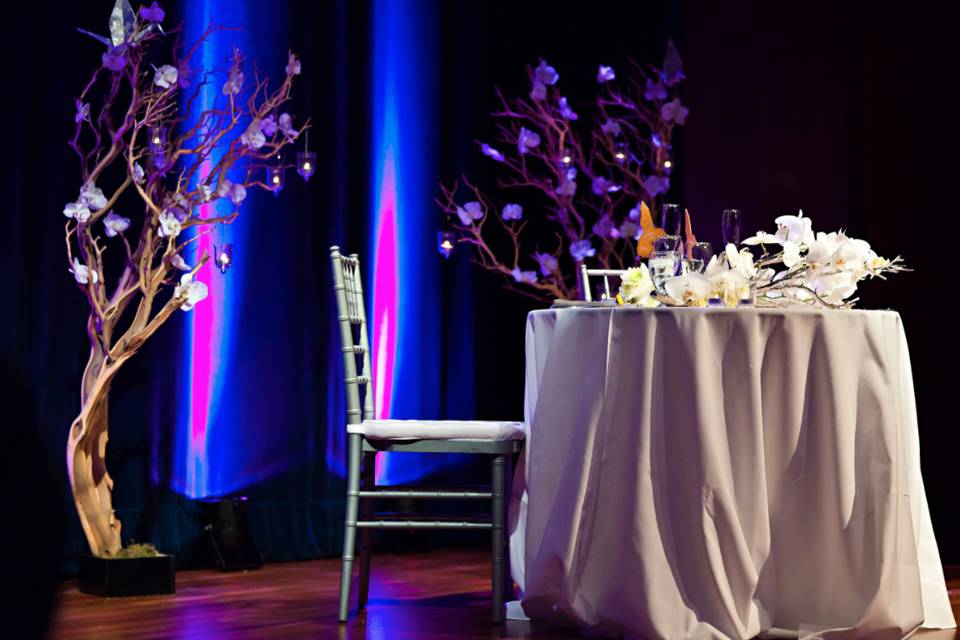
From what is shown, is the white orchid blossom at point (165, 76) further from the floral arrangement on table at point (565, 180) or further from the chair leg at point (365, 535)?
the floral arrangement on table at point (565, 180)

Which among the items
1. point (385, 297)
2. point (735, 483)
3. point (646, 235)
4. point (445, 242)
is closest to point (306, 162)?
point (445, 242)

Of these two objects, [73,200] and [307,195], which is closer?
[73,200]

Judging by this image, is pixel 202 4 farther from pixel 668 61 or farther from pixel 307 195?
pixel 668 61

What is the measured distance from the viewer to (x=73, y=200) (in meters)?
3.86

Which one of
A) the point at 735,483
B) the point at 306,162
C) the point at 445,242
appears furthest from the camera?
the point at 445,242

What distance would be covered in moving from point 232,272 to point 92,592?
4.35 feet

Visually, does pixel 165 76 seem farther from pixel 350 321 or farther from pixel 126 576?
pixel 126 576

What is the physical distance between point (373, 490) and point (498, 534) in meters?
0.37

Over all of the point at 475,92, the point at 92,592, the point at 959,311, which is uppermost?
the point at 475,92

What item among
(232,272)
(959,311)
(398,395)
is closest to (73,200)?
(232,272)

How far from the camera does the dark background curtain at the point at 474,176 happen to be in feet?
12.6

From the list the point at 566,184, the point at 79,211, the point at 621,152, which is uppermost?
the point at 621,152

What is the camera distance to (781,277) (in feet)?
9.48

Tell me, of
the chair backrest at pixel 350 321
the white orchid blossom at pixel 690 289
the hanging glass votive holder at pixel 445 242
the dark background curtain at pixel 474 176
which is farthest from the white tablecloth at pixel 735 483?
the hanging glass votive holder at pixel 445 242
